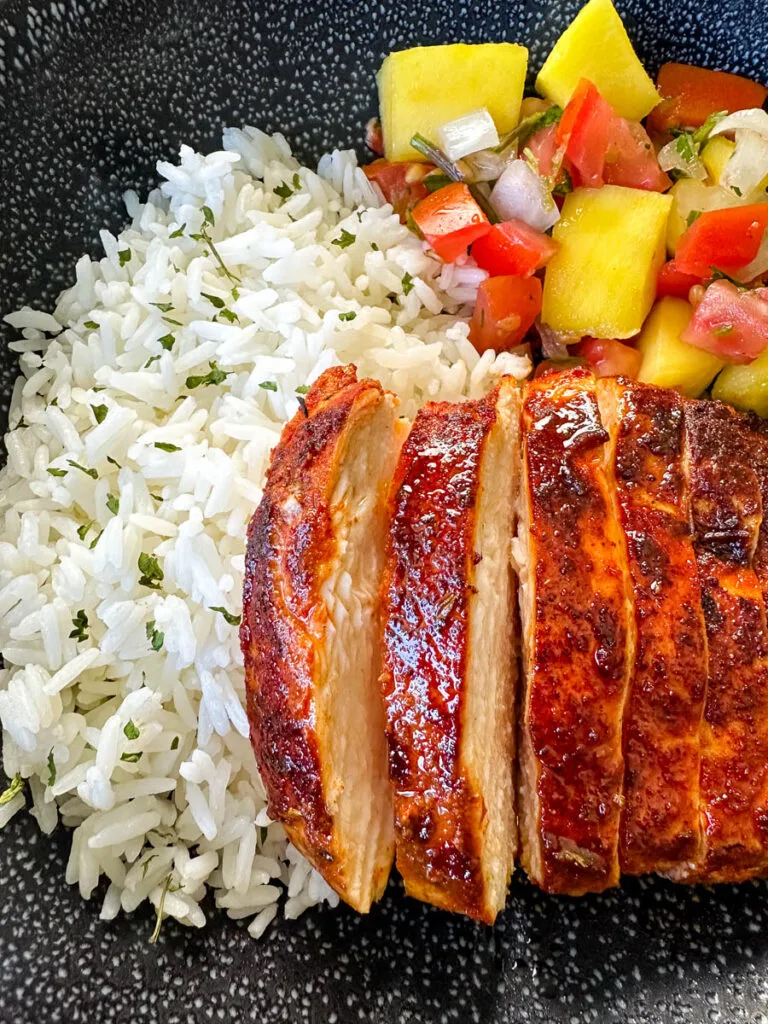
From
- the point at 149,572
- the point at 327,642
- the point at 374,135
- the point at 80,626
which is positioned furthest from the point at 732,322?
the point at 80,626

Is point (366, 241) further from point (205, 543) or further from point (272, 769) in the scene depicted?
point (272, 769)

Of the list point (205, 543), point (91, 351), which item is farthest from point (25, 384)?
point (205, 543)

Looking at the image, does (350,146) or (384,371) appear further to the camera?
(350,146)

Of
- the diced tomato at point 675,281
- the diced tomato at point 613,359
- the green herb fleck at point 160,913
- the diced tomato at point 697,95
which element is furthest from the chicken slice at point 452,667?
the diced tomato at point 697,95

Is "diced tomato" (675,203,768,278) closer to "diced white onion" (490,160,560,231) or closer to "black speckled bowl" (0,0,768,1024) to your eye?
"diced white onion" (490,160,560,231)

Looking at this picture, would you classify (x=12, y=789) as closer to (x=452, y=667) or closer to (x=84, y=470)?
(x=84, y=470)

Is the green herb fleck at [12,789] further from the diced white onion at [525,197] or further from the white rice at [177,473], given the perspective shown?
the diced white onion at [525,197]
